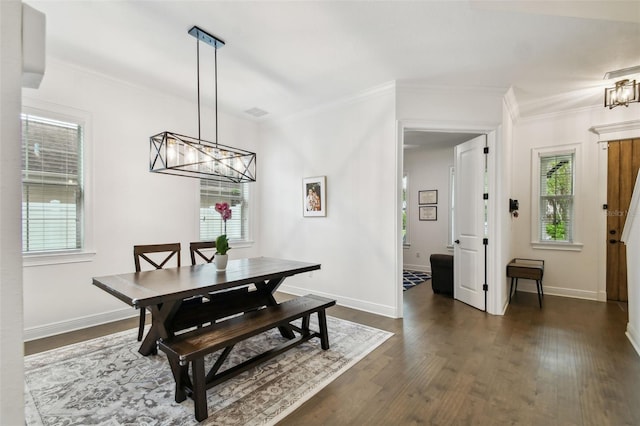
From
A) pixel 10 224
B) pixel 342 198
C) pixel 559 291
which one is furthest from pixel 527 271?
pixel 10 224

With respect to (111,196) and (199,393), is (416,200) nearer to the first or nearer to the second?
(111,196)

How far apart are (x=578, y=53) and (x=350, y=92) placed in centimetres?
246

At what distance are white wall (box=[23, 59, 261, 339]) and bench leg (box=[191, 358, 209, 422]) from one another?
8.02ft

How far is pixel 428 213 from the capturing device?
6848 mm

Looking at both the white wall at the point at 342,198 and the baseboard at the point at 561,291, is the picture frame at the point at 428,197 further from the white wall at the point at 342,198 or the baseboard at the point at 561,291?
the white wall at the point at 342,198

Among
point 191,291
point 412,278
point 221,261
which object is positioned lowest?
point 412,278

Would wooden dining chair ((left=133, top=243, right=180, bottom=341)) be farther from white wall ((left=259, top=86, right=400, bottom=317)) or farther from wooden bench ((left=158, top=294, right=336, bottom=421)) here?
white wall ((left=259, top=86, right=400, bottom=317))

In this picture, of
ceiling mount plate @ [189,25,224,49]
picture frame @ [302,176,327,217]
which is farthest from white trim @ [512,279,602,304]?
ceiling mount plate @ [189,25,224,49]

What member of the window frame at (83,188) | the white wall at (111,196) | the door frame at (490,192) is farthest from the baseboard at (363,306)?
the window frame at (83,188)

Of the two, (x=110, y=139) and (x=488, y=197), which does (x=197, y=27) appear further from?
(x=488, y=197)

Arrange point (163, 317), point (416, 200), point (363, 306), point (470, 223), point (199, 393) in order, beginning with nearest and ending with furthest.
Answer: point (199, 393) → point (163, 317) → point (363, 306) → point (470, 223) → point (416, 200)

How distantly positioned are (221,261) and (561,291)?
17.4ft

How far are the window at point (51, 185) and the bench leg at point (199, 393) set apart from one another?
8.45 feet

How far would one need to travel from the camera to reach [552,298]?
4695mm
